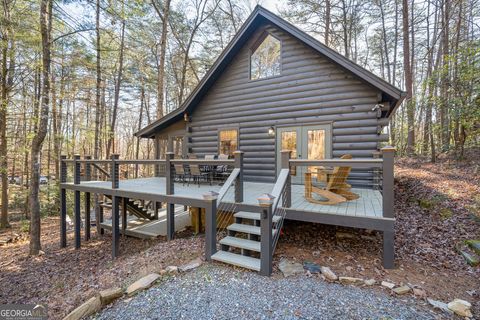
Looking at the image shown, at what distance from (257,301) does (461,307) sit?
2.38 m

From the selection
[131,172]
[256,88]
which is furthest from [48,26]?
[131,172]

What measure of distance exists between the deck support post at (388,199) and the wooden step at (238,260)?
80.4 inches

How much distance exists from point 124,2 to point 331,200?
8.02 m

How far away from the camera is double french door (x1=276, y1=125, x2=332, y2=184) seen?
22.1 ft

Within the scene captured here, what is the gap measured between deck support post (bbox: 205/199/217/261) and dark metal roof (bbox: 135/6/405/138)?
4872mm

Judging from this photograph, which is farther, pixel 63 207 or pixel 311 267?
pixel 63 207

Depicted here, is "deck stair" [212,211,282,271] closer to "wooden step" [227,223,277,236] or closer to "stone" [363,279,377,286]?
"wooden step" [227,223,277,236]

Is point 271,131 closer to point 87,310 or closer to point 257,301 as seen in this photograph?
point 257,301

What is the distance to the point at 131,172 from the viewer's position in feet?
76.2

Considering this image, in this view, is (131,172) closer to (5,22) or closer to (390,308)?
(5,22)

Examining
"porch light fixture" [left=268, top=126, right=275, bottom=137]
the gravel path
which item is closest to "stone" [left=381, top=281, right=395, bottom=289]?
the gravel path

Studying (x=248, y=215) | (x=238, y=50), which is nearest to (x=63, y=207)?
(x=248, y=215)

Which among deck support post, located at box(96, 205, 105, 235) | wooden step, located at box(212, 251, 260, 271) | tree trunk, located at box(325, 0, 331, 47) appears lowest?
deck support post, located at box(96, 205, 105, 235)

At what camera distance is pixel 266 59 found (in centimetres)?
766
